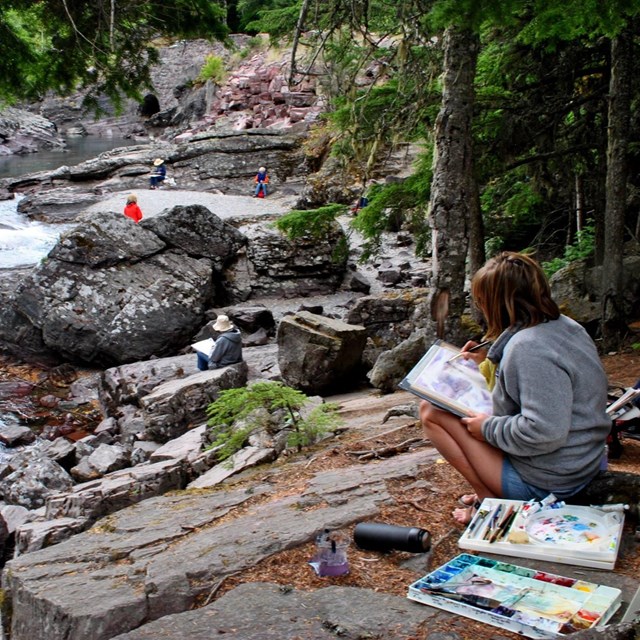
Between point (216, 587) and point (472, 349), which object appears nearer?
point (216, 587)

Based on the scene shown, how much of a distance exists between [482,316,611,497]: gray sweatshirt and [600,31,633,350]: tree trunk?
612 centimetres

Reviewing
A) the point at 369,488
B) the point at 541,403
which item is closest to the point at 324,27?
the point at 369,488

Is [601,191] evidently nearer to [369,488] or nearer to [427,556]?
[369,488]

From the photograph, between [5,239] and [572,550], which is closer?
[572,550]

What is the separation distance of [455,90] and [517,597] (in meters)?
5.18

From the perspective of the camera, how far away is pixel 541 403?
11.5 ft

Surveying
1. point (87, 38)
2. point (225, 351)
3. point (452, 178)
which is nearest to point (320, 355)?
point (225, 351)

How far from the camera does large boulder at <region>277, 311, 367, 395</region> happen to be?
10695 millimetres

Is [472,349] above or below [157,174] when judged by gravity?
below

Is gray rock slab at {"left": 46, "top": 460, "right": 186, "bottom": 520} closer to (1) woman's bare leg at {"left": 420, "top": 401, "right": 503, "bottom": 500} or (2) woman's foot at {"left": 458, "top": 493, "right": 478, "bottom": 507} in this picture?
(2) woman's foot at {"left": 458, "top": 493, "right": 478, "bottom": 507}

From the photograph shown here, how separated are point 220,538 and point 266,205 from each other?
24.5 metres

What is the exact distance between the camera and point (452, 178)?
7188mm

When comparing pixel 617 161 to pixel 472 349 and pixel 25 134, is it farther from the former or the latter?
pixel 25 134

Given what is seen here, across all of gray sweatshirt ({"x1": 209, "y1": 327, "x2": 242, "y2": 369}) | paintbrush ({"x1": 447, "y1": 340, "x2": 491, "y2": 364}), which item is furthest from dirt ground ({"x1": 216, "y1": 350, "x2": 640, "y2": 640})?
gray sweatshirt ({"x1": 209, "y1": 327, "x2": 242, "y2": 369})
